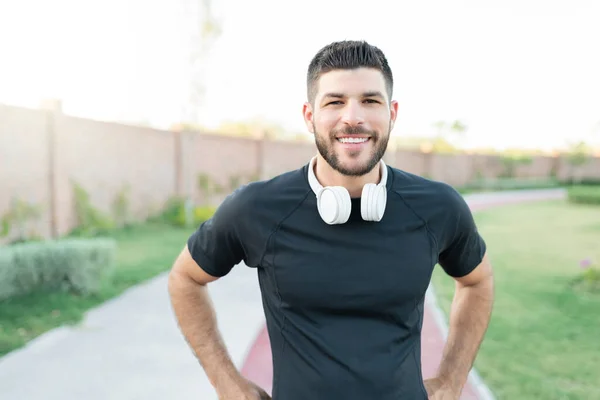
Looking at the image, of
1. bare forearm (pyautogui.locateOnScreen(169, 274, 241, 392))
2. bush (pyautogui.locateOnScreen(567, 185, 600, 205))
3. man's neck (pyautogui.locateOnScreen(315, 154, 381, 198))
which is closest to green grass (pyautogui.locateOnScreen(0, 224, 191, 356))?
→ bare forearm (pyautogui.locateOnScreen(169, 274, 241, 392))

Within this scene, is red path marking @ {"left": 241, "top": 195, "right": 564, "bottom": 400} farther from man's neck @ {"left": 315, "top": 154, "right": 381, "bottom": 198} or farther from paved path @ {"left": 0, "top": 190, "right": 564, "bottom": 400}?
man's neck @ {"left": 315, "top": 154, "right": 381, "bottom": 198}

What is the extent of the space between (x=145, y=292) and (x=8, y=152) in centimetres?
475

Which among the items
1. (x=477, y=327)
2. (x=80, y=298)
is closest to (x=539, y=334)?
(x=477, y=327)

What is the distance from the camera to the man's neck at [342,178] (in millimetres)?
1743

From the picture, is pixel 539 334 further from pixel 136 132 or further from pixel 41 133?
pixel 136 132

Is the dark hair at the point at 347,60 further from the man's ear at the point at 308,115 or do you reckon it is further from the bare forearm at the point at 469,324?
the bare forearm at the point at 469,324

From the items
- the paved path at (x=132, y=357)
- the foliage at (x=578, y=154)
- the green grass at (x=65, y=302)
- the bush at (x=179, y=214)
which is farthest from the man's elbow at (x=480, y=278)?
the foliage at (x=578, y=154)

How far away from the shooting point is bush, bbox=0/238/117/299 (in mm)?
6239

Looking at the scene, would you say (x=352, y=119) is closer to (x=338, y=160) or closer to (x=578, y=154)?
(x=338, y=160)

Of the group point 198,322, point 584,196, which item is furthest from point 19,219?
point 584,196

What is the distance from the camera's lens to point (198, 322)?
190 cm

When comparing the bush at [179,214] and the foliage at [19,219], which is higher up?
the foliage at [19,219]

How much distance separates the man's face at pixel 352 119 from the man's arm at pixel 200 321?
0.61 m

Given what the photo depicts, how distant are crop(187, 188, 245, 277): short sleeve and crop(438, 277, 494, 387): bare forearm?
32.4 inches
